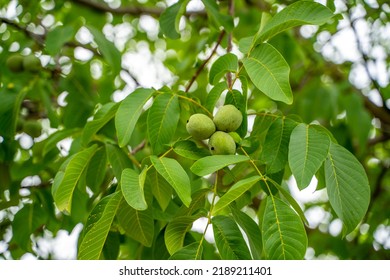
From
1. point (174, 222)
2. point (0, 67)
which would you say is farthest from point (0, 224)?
point (174, 222)

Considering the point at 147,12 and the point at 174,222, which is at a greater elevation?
the point at 174,222

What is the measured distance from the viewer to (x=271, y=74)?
135 centimetres

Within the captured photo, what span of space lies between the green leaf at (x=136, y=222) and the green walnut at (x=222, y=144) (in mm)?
273

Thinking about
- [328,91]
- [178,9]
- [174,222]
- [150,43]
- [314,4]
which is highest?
[314,4]

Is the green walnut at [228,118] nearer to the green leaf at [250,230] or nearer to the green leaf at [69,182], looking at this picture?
the green leaf at [250,230]

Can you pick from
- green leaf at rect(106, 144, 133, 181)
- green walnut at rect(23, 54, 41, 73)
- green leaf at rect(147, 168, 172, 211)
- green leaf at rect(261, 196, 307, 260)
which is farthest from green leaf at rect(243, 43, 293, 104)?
green walnut at rect(23, 54, 41, 73)

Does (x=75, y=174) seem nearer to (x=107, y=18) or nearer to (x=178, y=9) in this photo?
(x=178, y=9)

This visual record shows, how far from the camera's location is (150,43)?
4.21 m

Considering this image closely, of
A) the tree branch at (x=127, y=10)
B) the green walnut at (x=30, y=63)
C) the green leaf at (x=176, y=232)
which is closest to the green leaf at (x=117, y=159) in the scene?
the green leaf at (x=176, y=232)

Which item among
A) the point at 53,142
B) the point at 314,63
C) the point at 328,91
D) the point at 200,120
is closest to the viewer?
the point at 200,120

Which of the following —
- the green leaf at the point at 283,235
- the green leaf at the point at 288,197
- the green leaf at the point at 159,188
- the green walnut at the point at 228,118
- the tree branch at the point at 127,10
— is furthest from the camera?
the tree branch at the point at 127,10

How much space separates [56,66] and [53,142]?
0.68 meters

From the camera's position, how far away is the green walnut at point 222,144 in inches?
53.4

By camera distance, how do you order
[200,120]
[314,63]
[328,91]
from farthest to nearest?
[314,63] → [328,91] → [200,120]
